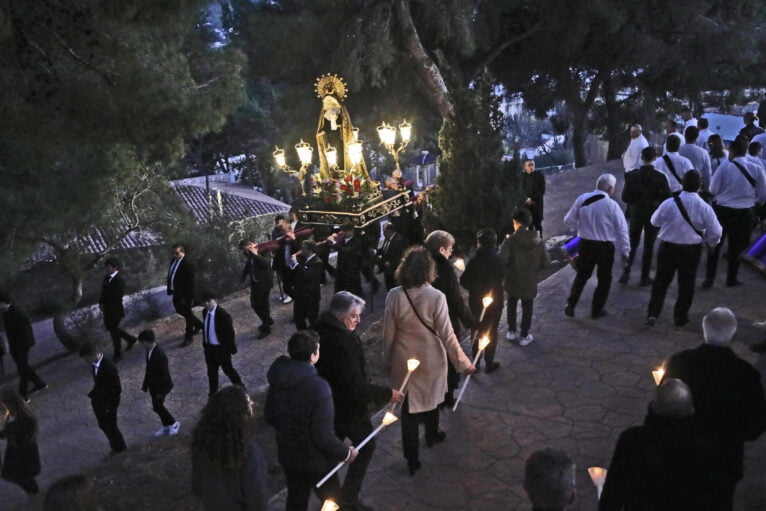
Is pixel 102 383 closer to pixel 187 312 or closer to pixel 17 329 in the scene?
pixel 17 329

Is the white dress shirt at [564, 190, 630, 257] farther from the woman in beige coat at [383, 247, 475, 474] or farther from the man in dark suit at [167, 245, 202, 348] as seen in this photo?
the man in dark suit at [167, 245, 202, 348]

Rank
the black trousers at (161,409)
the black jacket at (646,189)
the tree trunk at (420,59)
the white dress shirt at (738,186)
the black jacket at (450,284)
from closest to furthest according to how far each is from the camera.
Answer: the black jacket at (450,284) < the black trousers at (161,409) < the white dress shirt at (738,186) < the black jacket at (646,189) < the tree trunk at (420,59)

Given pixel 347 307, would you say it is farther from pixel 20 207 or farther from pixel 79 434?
pixel 20 207

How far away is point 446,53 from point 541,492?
19487 millimetres

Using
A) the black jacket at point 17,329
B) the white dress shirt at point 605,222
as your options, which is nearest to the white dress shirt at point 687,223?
the white dress shirt at point 605,222

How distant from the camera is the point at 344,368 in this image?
4.10 metres

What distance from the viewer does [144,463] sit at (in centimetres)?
610

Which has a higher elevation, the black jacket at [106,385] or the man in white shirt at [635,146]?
the man in white shirt at [635,146]

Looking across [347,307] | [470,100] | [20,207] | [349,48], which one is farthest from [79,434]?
[349,48]

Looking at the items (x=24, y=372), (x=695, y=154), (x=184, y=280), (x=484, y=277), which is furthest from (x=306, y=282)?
(x=695, y=154)

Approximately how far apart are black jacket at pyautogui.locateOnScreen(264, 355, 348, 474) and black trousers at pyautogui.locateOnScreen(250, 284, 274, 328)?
558 cm

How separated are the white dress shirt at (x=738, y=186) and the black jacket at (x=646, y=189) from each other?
0.60 meters

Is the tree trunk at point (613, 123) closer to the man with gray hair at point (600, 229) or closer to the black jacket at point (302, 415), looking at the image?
the man with gray hair at point (600, 229)

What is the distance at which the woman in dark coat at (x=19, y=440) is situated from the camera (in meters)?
5.45
